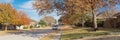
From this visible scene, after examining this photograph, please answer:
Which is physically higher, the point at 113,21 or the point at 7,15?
the point at 7,15

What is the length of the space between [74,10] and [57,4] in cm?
379

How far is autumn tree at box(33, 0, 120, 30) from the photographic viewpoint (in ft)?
97.0

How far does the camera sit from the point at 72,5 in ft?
98.0

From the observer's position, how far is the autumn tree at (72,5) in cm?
2956

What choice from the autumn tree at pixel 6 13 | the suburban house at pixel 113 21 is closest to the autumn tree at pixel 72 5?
the suburban house at pixel 113 21

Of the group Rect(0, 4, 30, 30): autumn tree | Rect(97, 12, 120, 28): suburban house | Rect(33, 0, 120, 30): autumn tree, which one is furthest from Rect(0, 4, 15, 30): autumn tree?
Rect(33, 0, 120, 30): autumn tree

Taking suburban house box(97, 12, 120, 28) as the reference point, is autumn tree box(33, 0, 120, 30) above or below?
above

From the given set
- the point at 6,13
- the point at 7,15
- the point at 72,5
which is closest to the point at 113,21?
the point at 72,5

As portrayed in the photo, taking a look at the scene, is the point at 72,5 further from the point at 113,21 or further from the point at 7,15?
the point at 7,15

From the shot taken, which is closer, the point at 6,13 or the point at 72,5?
the point at 72,5

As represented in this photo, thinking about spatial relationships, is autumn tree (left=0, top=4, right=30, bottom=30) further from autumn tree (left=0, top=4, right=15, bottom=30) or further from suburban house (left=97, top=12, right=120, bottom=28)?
suburban house (left=97, top=12, right=120, bottom=28)

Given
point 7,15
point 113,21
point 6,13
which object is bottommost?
point 113,21

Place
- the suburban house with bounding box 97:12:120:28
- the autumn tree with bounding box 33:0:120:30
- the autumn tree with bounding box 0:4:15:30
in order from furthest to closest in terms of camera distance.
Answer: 1. the autumn tree with bounding box 0:4:15:30
2. the suburban house with bounding box 97:12:120:28
3. the autumn tree with bounding box 33:0:120:30

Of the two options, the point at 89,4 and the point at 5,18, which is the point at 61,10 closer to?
the point at 89,4
